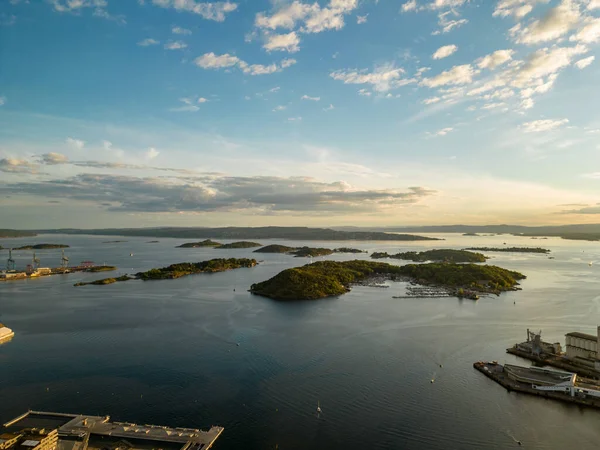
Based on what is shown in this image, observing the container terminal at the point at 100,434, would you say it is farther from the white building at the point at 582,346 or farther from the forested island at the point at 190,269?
the forested island at the point at 190,269

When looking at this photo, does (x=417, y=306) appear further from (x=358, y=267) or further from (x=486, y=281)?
(x=358, y=267)

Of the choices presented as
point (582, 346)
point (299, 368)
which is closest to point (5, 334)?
point (299, 368)

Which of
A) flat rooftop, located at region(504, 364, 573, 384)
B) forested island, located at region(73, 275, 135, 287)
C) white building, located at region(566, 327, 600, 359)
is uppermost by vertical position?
white building, located at region(566, 327, 600, 359)

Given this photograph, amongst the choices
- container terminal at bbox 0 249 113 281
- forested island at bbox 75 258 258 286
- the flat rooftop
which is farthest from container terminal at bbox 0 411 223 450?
container terminal at bbox 0 249 113 281

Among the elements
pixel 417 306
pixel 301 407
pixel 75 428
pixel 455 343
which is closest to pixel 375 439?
pixel 301 407

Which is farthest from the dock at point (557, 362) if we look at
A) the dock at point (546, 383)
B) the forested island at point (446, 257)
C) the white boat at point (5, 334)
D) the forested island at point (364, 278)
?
the forested island at point (446, 257)

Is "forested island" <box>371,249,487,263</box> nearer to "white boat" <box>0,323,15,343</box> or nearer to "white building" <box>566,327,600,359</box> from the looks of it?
"white building" <box>566,327,600,359</box>
